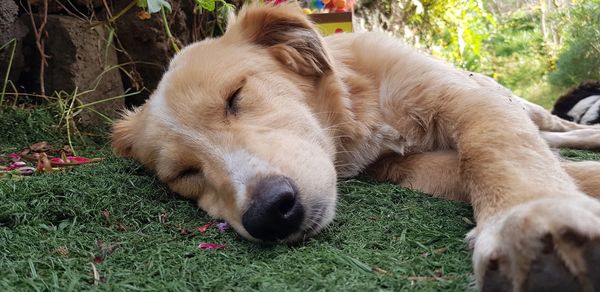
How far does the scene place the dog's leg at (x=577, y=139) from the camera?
3.49 m

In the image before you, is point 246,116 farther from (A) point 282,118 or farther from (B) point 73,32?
(B) point 73,32

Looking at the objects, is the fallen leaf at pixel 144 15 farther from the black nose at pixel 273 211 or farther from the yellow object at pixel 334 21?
the black nose at pixel 273 211

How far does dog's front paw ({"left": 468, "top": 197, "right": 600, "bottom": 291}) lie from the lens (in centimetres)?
102

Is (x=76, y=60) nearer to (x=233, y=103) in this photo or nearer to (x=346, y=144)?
(x=233, y=103)

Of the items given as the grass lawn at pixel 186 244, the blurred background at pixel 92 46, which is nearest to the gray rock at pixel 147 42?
the blurred background at pixel 92 46

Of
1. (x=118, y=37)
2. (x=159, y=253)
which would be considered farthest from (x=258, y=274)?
(x=118, y=37)

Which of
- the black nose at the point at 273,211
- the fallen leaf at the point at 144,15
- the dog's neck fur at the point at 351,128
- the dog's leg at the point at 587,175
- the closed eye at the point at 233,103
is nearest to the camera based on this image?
the black nose at the point at 273,211

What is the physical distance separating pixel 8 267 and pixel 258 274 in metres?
0.60

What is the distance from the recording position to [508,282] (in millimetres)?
1108

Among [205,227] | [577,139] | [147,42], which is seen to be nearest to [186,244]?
[205,227]

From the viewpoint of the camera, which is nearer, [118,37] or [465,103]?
[465,103]

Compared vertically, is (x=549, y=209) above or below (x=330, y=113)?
above

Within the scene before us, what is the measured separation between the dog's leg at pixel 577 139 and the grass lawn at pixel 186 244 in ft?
6.02

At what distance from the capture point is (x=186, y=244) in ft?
5.47
